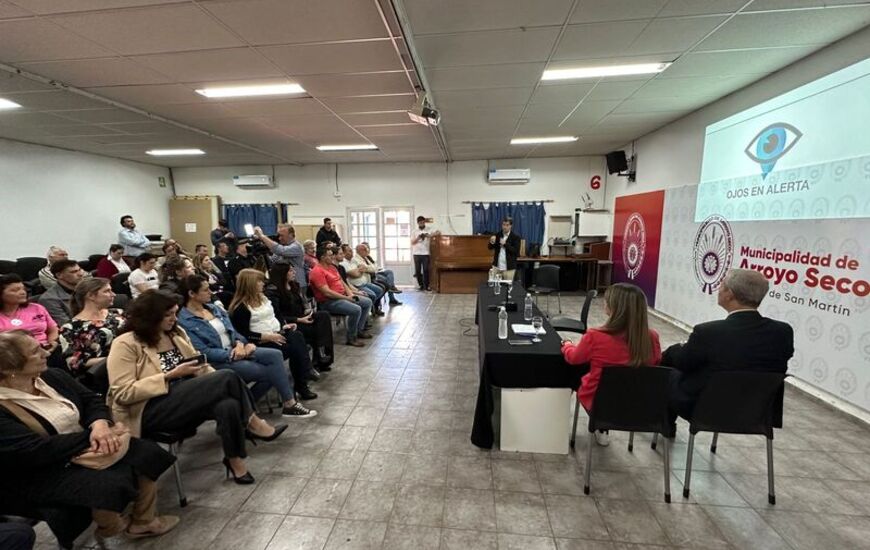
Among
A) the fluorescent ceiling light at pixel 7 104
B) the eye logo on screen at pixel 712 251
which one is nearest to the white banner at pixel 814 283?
the eye logo on screen at pixel 712 251

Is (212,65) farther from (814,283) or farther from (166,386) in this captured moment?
(814,283)

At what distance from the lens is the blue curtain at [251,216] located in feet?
29.2

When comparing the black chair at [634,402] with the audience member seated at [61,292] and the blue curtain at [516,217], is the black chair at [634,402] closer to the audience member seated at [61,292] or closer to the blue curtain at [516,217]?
the audience member seated at [61,292]

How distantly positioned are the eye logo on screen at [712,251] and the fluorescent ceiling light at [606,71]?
6.41 feet

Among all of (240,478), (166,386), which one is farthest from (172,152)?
(240,478)

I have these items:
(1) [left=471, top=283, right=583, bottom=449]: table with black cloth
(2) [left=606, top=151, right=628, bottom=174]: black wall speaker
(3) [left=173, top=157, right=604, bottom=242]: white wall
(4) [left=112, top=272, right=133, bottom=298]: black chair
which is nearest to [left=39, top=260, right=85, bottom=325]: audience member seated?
(4) [left=112, top=272, right=133, bottom=298]: black chair

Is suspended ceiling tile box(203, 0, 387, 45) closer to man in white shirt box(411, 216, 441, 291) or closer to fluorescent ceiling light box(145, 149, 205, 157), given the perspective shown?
fluorescent ceiling light box(145, 149, 205, 157)

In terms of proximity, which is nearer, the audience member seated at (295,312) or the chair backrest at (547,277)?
the audience member seated at (295,312)

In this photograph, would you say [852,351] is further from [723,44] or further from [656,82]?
[656,82]

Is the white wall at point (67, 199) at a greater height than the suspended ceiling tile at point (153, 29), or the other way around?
the suspended ceiling tile at point (153, 29)

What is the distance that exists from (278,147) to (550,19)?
5629mm

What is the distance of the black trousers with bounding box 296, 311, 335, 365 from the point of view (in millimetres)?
3577

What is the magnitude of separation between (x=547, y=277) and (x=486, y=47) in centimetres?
365

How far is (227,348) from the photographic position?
265cm
